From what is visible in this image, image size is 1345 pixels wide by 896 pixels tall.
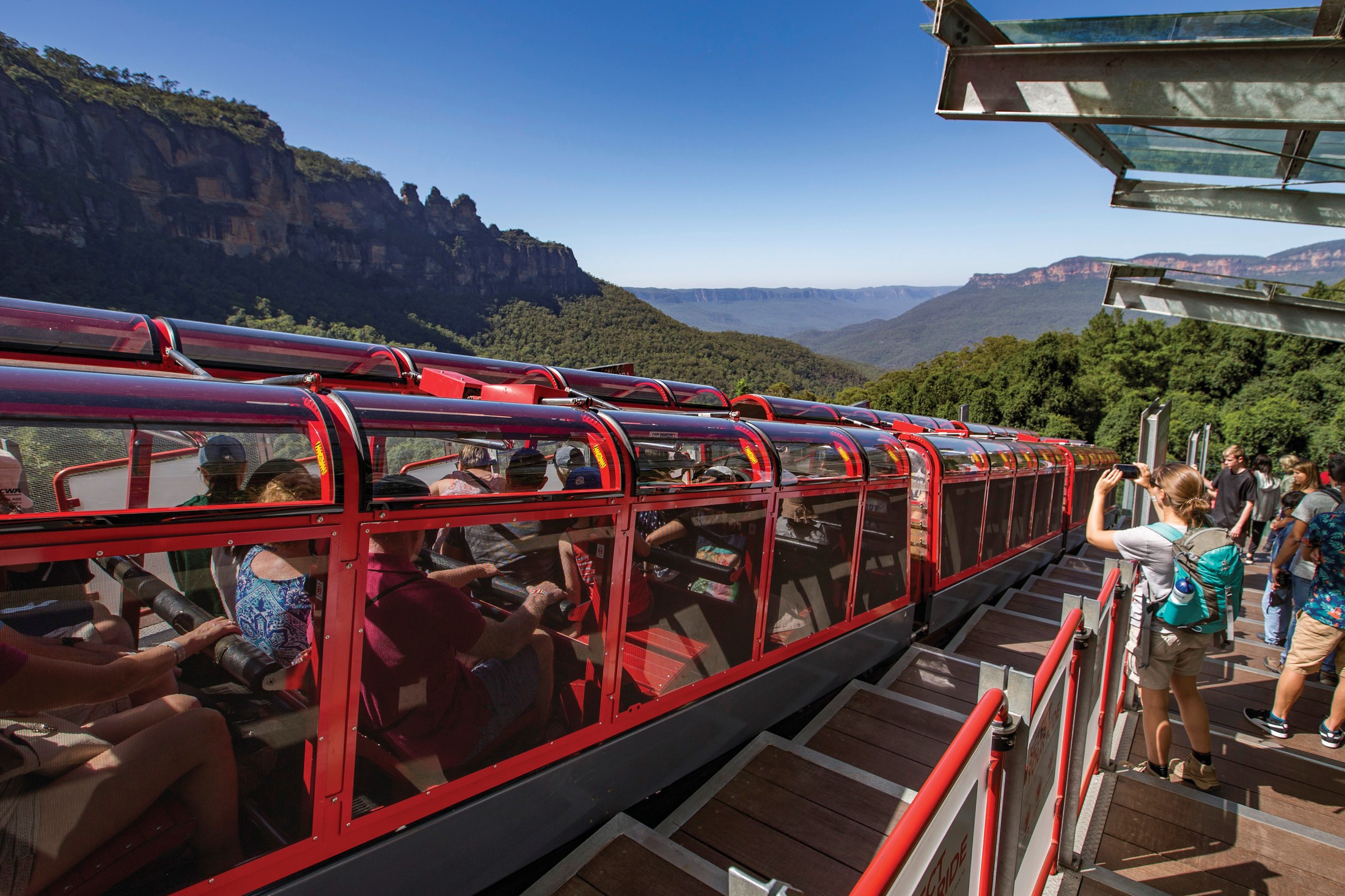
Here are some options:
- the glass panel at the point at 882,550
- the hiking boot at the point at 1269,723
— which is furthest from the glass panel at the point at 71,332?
the hiking boot at the point at 1269,723

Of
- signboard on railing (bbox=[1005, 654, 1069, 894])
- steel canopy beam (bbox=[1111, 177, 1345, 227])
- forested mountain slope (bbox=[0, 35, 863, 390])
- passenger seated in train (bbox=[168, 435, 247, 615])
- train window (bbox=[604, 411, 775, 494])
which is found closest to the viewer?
passenger seated in train (bbox=[168, 435, 247, 615])

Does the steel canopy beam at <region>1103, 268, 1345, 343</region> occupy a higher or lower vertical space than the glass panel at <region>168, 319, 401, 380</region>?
higher

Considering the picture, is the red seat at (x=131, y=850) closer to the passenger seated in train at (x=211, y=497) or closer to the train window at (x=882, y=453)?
the passenger seated in train at (x=211, y=497)

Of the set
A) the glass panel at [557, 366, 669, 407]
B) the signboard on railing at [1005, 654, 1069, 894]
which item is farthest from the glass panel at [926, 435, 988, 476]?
the signboard on railing at [1005, 654, 1069, 894]

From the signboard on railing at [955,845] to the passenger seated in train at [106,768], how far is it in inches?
75.2

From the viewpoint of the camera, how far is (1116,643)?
3543 millimetres

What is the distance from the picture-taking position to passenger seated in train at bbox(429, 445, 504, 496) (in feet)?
8.91

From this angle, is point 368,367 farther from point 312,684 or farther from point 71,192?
point 71,192

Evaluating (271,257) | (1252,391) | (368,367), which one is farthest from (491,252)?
(368,367)

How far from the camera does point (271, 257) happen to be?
8606cm

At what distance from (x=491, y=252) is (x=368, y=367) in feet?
410

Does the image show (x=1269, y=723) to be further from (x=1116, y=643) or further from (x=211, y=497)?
(x=211, y=497)

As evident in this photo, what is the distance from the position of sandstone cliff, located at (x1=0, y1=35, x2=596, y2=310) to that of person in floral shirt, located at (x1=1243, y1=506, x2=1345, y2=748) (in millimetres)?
95262

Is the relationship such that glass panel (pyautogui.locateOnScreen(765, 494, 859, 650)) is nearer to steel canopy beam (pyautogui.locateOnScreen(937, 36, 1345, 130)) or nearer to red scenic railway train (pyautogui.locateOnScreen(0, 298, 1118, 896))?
red scenic railway train (pyautogui.locateOnScreen(0, 298, 1118, 896))
